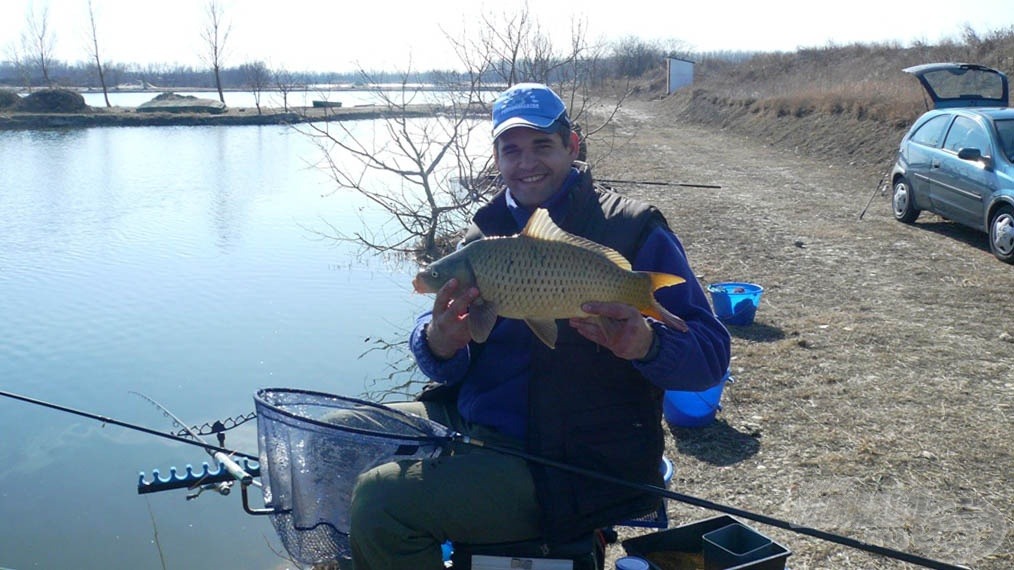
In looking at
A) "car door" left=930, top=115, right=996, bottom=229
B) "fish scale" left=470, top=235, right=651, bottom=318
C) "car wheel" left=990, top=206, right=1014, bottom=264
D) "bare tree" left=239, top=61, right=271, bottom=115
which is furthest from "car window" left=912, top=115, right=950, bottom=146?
"bare tree" left=239, top=61, right=271, bottom=115

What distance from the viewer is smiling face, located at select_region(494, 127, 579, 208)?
259 centimetres

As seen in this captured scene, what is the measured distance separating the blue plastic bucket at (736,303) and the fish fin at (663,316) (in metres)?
3.85

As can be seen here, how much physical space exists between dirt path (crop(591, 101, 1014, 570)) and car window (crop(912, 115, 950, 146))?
984 mm

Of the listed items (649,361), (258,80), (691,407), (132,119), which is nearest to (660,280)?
(649,361)

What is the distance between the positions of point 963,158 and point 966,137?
0.36 meters

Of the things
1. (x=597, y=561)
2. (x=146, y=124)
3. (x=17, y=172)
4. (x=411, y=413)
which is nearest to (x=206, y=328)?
(x=411, y=413)

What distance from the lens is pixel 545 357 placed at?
2393 mm

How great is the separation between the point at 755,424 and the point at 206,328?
5.56 meters

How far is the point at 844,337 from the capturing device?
577 centimetres

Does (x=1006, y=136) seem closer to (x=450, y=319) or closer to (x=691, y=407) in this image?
(x=691, y=407)

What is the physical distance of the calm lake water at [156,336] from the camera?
466 cm

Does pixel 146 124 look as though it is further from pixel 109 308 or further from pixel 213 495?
pixel 213 495

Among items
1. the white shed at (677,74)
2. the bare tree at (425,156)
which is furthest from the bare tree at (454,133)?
the white shed at (677,74)

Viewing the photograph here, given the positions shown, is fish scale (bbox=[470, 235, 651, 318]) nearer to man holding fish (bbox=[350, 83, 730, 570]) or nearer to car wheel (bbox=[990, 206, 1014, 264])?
man holding fish (bbox=[350, 83, 730, 570])
